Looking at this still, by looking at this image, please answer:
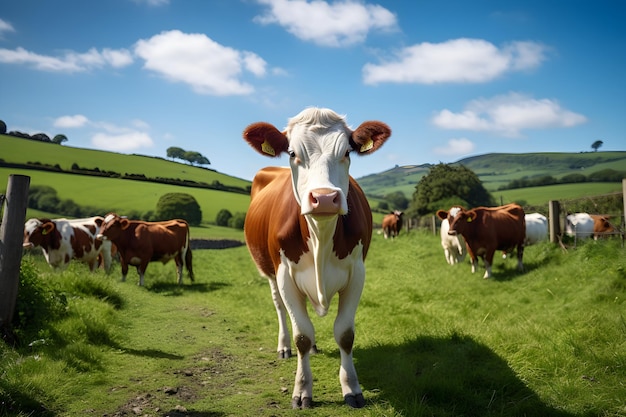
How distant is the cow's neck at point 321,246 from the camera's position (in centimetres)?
366

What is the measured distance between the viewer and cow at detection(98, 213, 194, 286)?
1254 cm

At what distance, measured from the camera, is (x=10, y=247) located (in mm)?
4879

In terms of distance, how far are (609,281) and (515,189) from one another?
5218cm

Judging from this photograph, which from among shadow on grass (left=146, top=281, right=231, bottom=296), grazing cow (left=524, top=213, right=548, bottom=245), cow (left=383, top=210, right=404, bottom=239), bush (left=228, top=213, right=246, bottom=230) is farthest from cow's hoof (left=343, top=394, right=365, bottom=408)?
bush (left=228, top=213, right=246, bottom=230)

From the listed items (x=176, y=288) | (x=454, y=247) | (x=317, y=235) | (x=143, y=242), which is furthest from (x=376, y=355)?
(x=143, y=242)

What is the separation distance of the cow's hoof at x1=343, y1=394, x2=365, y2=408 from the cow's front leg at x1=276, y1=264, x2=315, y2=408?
0.98 feet

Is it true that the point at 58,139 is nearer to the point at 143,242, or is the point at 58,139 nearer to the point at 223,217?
the point at 223,217

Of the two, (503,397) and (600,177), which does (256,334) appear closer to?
(503,397)

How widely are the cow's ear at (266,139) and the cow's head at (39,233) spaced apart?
987 cm

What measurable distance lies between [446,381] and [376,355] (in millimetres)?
1237

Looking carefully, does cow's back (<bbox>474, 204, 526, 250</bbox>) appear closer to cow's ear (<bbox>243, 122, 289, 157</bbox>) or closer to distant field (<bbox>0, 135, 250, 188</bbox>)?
cow's ear (<bbox>243, 122, 289, 157</bbox>)

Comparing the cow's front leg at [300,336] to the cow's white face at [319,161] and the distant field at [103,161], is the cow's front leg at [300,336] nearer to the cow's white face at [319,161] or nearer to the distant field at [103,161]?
the cow's white face at [319,161]

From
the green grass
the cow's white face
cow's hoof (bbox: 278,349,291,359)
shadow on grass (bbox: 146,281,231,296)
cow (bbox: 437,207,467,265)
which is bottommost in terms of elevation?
shadow on grass (bbox: 146,281,231,296)

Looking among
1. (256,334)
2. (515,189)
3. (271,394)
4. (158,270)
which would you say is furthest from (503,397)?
(515,189)
